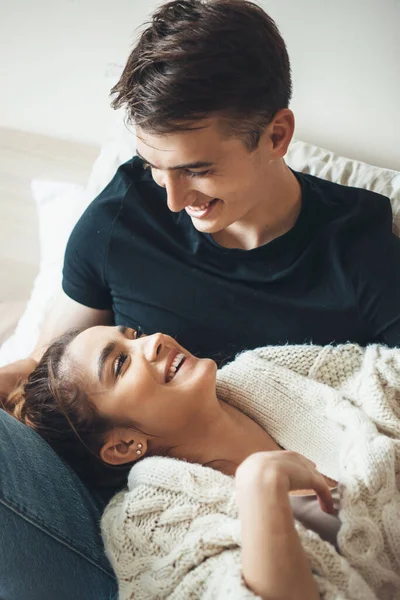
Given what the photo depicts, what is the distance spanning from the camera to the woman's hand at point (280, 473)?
88 cm

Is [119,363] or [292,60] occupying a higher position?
[292,60]

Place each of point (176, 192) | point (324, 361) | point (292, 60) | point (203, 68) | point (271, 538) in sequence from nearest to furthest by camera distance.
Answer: point (271, 538)
point (203, 68)
point (176, 192)
point (324, 361)
point (292, 60)

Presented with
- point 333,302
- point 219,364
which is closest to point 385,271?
point 333,302

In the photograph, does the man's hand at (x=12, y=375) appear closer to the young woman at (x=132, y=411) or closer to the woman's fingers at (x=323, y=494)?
the young woman at (x=132, y=411)

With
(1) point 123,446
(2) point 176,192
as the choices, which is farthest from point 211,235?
(1) point 123,446

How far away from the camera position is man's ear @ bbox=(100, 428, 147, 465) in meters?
1.12

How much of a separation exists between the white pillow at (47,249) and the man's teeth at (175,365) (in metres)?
0.49

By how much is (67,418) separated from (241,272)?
436 millimetres

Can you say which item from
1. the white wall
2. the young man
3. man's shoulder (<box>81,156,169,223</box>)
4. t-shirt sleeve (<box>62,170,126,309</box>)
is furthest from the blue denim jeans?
the white wall

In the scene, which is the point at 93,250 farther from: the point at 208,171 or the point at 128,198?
the point at 208,171

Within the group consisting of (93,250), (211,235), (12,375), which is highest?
(211,235)

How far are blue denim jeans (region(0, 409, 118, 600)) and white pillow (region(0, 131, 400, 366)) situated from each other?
0.49 meters

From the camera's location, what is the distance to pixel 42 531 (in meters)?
0.97

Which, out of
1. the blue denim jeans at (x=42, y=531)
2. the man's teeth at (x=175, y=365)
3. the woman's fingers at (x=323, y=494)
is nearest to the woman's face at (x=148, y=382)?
the man's teeth at (x=175, y=365)
